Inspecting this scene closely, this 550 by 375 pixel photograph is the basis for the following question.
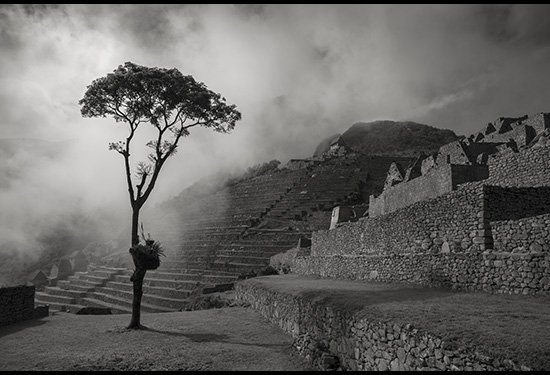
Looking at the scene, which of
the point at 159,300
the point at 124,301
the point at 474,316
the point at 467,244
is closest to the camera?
the point at 474,316

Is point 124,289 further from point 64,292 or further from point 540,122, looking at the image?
point 540,122

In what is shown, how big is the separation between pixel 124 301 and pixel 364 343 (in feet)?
73.6

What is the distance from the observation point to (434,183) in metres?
13.5

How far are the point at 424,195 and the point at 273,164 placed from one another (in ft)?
171

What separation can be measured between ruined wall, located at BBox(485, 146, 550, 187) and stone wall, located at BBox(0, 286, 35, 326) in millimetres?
16172

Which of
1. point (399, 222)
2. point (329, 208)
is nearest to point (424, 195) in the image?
point (399, 222)

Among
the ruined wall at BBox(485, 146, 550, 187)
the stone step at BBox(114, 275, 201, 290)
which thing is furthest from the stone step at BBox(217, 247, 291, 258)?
the ruined wall at BBox(485, 146, 550, 187)

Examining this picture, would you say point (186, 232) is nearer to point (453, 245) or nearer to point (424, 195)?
point (424, 195)

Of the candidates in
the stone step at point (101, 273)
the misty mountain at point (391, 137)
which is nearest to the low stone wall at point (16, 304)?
the stone step at point (101, 273)

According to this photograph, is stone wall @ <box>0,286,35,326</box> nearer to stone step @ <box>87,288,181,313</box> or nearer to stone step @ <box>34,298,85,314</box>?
stone step @ <box>87,288,181,313</box>

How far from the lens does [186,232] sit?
132ft

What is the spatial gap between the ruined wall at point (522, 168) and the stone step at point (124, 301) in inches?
667

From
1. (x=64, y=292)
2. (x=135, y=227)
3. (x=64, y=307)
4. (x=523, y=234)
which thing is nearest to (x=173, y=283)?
(x=64, y=307)

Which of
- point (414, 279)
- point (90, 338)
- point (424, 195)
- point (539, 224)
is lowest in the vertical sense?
point (90, 338)
